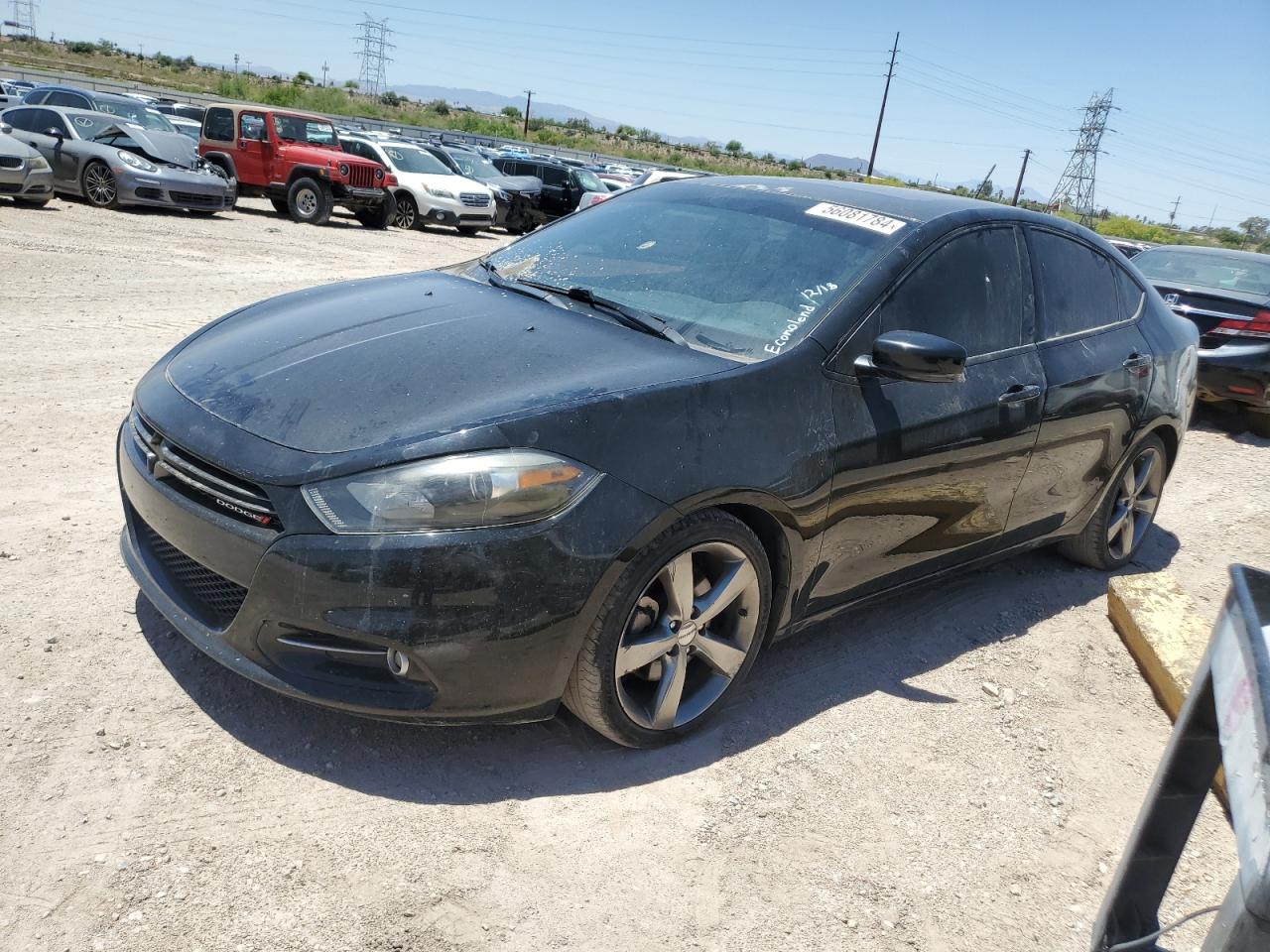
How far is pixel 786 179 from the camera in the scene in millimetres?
4258

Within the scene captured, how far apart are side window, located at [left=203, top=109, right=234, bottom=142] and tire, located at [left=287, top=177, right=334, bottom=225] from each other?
1480mm

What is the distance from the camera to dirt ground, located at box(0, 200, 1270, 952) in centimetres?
241

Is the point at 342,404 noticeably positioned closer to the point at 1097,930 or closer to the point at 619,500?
the point at 619,500

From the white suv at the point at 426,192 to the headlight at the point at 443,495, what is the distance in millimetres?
18082

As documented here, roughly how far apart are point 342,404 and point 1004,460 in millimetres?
2511

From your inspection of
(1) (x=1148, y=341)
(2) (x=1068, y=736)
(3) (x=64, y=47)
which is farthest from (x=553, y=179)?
(3) (x=64, y=47)

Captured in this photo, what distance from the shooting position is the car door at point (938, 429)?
3.39 m

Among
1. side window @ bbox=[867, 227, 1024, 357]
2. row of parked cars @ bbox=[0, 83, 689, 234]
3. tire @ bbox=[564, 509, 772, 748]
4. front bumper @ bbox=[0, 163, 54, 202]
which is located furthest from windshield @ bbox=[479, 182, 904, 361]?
front bumper @ bbox=[0, 163, 54, 202]

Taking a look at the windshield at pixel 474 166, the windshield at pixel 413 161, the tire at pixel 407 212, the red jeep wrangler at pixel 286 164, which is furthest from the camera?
the windshield at pixel 474 166

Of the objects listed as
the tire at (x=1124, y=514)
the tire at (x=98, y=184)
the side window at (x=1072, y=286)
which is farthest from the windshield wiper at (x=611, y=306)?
the tire at (x=98, y=184)

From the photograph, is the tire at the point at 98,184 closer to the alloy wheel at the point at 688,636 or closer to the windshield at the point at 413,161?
the windshield at the point at 413,161

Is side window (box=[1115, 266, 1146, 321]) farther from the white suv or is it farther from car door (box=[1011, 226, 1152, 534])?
the white suv

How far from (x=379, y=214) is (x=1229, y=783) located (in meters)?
19.0

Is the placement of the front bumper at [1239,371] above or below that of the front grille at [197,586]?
above
